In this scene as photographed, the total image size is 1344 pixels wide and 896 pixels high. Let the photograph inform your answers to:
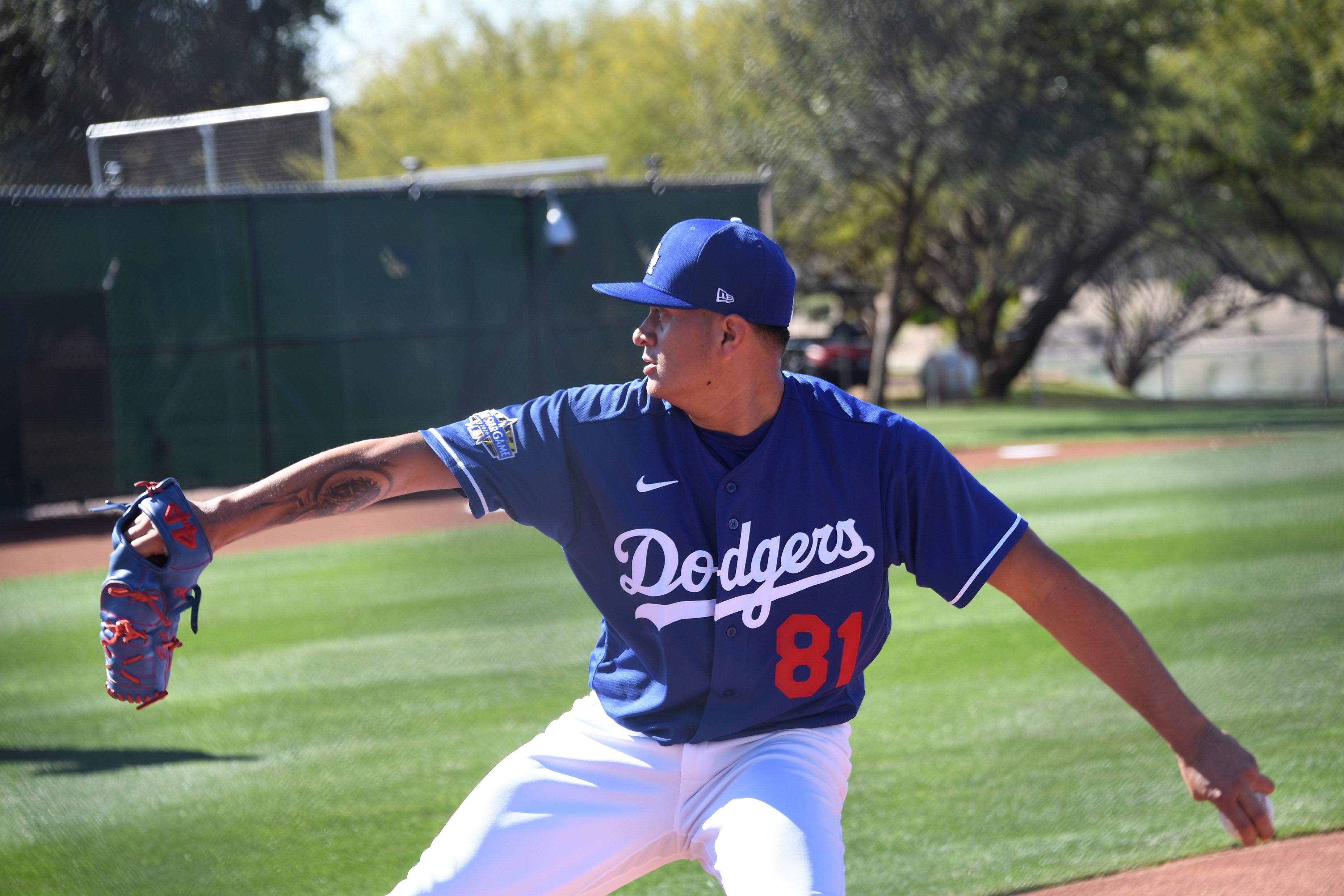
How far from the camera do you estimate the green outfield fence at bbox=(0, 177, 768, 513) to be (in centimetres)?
1275

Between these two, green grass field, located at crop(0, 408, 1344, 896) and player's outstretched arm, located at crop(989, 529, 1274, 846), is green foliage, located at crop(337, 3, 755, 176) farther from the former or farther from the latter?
player's outstretched arm, located at crop(989, 529, 1274, 846)

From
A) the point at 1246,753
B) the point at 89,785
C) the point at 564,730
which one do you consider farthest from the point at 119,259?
the point at 1246,753

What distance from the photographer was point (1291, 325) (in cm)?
4544

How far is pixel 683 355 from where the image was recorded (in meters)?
2.53

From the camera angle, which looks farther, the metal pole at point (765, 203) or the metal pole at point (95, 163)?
the metal pole at point (95, 163)

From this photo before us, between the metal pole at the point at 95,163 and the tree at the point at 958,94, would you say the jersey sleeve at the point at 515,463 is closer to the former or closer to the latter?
the metal pole at the point at 95,163

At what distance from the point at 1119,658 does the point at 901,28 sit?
71.0 ft

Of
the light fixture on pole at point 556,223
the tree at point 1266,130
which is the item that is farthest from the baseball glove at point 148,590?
the tree at point 1266,130

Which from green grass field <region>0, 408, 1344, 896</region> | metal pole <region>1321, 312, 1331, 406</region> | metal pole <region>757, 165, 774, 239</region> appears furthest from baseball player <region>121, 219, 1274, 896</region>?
metal pole <region>1321, 312, 1331, 406</region>

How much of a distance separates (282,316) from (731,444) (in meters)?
12.5

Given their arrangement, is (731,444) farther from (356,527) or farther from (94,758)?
(356,527)

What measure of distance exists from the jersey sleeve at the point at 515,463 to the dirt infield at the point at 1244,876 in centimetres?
228

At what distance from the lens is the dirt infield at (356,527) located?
1103cm

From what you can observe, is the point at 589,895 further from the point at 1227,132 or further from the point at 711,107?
the point at 1227,132
